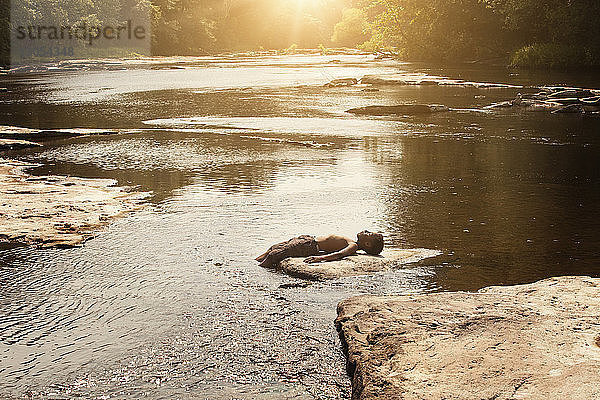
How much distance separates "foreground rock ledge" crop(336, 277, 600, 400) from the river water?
33cm

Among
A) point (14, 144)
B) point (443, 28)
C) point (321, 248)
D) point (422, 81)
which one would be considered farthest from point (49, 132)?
point (443, 28)

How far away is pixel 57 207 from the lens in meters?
9.96

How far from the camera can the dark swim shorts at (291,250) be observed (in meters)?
7.63

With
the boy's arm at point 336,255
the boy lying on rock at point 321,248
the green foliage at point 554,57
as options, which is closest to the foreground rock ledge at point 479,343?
Answer: the boy's arm at point 336,255

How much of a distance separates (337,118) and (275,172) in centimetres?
957

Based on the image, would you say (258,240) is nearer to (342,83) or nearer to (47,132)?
(47,132)

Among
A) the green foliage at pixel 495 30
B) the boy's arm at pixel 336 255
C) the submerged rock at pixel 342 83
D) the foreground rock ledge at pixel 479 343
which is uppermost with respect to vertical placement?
the green foliage at pixel 495 30

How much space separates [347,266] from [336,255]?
28 centimetres

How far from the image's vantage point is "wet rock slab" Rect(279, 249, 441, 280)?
7281 millimetres

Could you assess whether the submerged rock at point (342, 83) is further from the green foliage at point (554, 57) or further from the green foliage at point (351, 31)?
the green foliage at point (351, 31)

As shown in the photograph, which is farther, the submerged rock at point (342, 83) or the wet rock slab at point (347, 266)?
the submerged rock at point (342, 83)

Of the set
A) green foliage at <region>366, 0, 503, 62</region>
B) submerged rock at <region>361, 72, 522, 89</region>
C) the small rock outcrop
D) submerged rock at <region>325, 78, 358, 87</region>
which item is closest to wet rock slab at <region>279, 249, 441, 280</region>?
the small rock outcrop

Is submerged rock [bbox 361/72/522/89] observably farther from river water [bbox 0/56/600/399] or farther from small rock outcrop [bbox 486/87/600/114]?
river water [bbox 0/56/600/399]

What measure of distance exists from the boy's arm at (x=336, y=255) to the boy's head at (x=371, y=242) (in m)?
0.12
